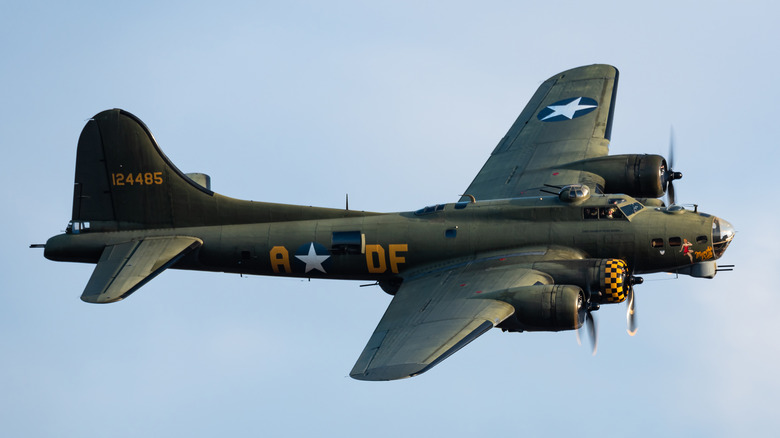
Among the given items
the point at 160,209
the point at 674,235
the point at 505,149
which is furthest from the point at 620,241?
the point at 160,209

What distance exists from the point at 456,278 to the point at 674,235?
6375 millimetres

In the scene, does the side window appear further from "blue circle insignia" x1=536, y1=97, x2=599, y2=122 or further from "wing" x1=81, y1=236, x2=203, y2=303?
"blue circle insignia" x1=536, y1=97, x2=599, y2=122

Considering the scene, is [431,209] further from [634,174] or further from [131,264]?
[131,264]

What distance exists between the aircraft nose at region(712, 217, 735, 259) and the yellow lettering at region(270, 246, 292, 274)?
41.4 ft

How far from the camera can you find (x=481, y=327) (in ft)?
124

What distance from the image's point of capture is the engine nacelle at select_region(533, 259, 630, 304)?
129 ft

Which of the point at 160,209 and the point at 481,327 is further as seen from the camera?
the point at 160,209

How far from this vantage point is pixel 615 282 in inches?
1545

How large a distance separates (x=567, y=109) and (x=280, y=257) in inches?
479

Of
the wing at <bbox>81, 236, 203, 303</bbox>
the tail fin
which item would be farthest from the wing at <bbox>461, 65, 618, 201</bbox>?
the wing at <bbox>81, 236, 203, 303</bbox>

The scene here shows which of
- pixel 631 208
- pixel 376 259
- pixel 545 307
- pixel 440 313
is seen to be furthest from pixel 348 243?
pixel 631 208

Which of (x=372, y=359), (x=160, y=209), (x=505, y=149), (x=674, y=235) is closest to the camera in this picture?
(x=372, y=359)

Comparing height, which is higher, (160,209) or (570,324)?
(160,209)

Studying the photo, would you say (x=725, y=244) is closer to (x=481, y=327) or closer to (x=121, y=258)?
(x=481, y=327)
